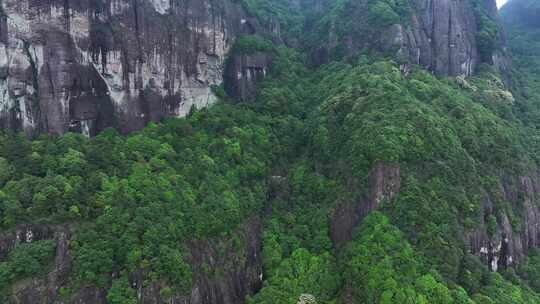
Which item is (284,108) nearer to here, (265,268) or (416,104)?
(416,104)

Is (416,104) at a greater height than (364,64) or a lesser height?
lesser

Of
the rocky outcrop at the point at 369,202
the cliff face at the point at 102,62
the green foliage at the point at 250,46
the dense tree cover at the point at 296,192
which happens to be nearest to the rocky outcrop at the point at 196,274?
the dense tree cover at the point at 296,192

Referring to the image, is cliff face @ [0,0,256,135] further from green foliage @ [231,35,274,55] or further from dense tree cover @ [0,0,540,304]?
green foliage @ [231,35,274,55]

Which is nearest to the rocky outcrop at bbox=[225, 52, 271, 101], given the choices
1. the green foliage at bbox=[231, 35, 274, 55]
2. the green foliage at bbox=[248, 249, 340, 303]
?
the green foliage at bbox=[231, 35, 274, 55]

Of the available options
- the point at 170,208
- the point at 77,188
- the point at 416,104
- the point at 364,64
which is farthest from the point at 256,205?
the point at 364,64

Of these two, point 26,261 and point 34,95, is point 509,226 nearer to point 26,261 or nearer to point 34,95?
point 26,261

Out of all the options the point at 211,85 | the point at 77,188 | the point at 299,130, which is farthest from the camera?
the point at 211,85

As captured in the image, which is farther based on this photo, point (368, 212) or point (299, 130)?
point (299, 130)
